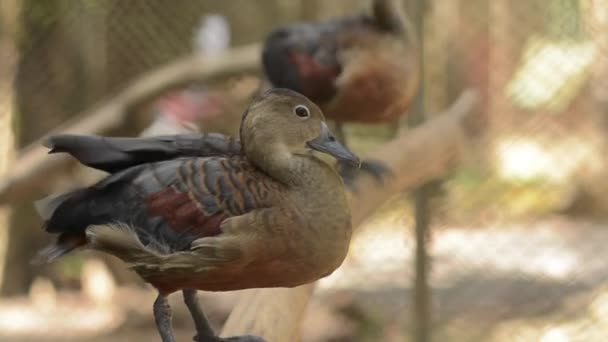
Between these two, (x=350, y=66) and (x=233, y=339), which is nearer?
(x=233, y=339)

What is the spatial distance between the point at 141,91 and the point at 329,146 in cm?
110

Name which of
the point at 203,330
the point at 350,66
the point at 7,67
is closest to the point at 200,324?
the point at 203,330

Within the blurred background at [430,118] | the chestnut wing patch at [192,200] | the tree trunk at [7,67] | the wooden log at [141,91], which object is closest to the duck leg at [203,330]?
the chestnut wing patch at [192,200]

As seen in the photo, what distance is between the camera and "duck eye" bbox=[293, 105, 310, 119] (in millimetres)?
620

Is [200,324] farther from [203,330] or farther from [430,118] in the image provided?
[430,118]

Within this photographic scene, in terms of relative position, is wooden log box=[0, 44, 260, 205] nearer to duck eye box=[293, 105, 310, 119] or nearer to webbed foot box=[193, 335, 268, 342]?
webbed foot box=[193, 335, 268, 342]

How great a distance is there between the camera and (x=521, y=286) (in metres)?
1.74

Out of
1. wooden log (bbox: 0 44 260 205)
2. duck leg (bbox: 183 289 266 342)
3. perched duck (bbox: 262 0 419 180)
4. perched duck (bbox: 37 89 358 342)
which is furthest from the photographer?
wooden log (bbox: 0 44 260 205)

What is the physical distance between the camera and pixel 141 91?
167cm

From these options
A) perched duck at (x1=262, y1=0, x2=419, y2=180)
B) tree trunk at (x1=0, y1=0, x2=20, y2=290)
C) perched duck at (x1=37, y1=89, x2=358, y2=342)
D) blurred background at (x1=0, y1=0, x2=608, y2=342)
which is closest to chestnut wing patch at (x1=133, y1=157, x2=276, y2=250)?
perched duck at (x1=37, y1=89, x2=358, y2=342)

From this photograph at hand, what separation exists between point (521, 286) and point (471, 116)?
0.38 m

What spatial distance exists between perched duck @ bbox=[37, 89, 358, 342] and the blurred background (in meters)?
0.93

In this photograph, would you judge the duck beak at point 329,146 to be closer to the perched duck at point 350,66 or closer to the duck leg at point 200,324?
the duck leg at point 200,324

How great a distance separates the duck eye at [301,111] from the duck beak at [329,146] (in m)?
0.02
